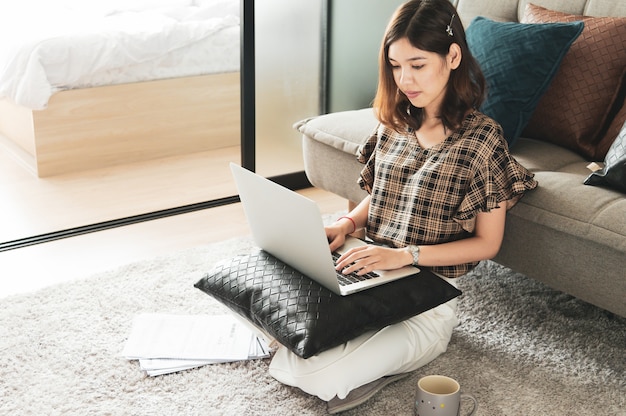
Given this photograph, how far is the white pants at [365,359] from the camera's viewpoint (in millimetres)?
1719

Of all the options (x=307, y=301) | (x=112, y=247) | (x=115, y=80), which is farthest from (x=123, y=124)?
(x=307, y=301)

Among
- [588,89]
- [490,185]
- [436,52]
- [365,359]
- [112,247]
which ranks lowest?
[112,247]

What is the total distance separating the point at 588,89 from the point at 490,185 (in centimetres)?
61

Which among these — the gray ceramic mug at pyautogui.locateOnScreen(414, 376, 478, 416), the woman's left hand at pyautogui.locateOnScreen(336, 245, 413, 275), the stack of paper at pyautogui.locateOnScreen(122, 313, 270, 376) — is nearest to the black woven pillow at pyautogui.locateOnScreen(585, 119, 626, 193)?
the woman's left hand at pyautogui.locateOnScreen(336, 245, 413, 275)

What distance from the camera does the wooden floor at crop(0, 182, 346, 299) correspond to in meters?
2.48

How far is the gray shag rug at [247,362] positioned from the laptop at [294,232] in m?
0.29

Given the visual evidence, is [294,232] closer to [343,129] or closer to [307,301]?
[307,301]

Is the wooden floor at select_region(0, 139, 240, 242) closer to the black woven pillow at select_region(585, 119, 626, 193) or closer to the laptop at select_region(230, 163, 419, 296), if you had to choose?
the laptop at select_region(230, 163, 419, 296)

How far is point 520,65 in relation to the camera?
7.02ft

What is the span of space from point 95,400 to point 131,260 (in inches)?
33.2

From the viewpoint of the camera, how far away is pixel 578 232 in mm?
1822

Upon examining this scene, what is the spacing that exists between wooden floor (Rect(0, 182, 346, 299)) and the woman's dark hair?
3.43 ft

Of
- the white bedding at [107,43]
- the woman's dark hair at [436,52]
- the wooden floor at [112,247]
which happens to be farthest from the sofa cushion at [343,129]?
the white bedding at [107,43]

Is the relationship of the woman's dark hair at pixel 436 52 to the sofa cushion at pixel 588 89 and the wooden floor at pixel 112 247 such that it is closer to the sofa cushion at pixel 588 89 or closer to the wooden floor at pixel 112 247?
the sofa cushion at pixel 588 89
